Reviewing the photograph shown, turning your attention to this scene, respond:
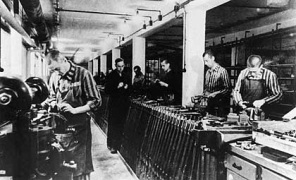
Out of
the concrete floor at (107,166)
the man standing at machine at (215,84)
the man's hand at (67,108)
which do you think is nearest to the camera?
the man's hand at (67,108)

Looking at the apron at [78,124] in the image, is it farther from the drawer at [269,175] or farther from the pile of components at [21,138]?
the drawer at [269,175]

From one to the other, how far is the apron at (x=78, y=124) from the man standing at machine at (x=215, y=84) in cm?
186

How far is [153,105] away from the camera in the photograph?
13.1 feet

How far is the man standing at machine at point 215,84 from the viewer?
436cm

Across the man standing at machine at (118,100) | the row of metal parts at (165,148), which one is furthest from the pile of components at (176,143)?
the man standing at machine at (118,100)

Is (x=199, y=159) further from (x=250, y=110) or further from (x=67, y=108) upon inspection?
(x=67, y=108)

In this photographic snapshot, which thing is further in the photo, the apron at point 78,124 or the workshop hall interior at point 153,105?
the apron at point 78,124

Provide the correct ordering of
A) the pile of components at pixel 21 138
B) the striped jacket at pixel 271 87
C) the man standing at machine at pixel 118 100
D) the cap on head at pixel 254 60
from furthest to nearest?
1. the man standing at machine at pixel 118 100
2. the cap on head at pixel 254 60
3. the striped jacket at pixel 271 87
4. the pile of components at pixel 21 138

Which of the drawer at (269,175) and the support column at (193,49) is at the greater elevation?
the support column at (193,49)

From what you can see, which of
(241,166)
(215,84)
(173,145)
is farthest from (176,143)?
(215,84)

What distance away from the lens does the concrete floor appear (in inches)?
157

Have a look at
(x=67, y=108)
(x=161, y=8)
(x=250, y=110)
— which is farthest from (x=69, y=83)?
(x=161, y=8)

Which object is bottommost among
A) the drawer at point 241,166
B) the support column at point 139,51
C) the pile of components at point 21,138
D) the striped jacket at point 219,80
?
the drawer at point 241,166

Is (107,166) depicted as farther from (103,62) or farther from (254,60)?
(103,62)
